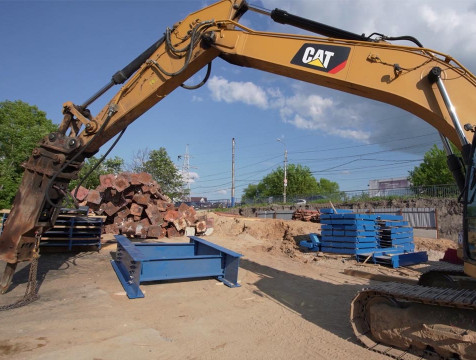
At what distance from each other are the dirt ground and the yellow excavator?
63 centimetres

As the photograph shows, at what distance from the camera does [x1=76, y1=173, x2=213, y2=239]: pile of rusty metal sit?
12.6m

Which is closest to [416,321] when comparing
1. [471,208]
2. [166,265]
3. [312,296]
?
[471,208]

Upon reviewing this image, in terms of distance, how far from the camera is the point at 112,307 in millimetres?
5258

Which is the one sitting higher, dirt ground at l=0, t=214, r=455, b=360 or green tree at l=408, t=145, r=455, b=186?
green tree at l=408, t=145, r=455, b=186

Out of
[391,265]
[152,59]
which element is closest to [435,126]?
[152,59]

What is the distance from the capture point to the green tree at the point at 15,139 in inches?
825

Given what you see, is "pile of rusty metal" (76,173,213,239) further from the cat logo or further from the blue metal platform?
the cat logo

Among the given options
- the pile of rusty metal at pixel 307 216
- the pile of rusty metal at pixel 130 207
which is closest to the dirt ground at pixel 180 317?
the pile of rusty metal at pixel 130 207

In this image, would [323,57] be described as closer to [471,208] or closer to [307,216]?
[471,208]

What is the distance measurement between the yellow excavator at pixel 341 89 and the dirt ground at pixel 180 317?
0.63 meters

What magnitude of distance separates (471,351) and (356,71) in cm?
353

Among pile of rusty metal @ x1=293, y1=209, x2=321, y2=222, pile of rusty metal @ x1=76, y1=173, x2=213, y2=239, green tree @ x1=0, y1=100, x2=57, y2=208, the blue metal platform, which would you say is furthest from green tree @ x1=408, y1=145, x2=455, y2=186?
green tree @ x1=0, y1=100, x2=57, y2=208

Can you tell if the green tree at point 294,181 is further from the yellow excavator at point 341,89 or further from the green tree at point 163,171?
the yellow excavator at point 341,89

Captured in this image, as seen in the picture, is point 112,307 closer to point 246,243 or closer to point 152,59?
point 152,59
